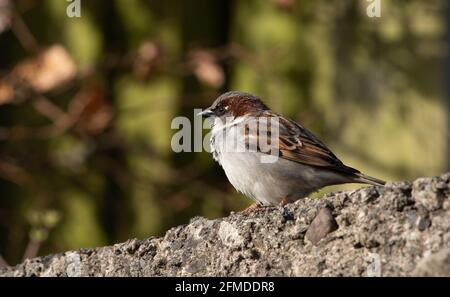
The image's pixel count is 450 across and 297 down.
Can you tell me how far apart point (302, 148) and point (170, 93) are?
1.43m

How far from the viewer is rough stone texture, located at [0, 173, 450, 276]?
2223mm

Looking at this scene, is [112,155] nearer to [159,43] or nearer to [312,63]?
[159,43]

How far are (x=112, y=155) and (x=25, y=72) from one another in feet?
2.22

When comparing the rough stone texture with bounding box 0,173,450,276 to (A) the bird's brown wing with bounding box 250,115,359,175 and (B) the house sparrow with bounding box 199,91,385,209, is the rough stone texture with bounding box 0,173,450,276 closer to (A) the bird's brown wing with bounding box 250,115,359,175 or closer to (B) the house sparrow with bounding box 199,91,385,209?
(B) the house sparrow with bounding box 199,91,385,209

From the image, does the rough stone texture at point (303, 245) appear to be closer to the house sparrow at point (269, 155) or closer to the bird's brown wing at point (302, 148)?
the house sparrow at point (269, 155)

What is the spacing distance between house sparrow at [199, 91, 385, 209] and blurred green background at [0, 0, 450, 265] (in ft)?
2.76

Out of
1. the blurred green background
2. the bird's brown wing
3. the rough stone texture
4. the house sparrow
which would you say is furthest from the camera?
the blurred green background

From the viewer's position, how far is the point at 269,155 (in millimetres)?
4121

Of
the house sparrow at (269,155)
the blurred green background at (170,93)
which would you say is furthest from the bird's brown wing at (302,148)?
the blurred green background at (170,93)

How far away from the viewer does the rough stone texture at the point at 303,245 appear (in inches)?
87.5

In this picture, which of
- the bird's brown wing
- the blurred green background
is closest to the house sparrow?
the bird's brown wing

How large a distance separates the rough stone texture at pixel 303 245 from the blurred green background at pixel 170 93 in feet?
7.84

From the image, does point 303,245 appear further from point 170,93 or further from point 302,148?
point 170,93

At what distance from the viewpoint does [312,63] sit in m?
5.21
